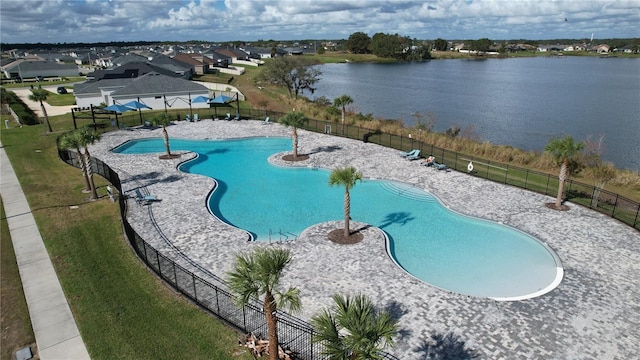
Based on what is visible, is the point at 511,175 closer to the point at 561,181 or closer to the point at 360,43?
the point at 561,181

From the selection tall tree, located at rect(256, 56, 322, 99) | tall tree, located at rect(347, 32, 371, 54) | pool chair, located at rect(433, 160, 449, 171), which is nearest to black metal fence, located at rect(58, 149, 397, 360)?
pool chair, located at rect(433, 160, 449, 171)

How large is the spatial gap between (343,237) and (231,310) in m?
7.01

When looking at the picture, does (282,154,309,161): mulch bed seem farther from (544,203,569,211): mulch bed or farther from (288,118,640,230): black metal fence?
(544,203,569,211): mulch bed

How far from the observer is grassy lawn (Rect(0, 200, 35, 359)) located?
1205 centimetres

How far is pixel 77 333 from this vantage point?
1249cm

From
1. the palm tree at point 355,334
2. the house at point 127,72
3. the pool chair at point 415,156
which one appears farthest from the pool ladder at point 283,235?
the house at point 127,72

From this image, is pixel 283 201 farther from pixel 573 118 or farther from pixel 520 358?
pixel 573 118

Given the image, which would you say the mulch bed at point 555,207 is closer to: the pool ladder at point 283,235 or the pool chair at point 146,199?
the pool ladder at point 283,235

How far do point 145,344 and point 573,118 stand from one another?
60.9m

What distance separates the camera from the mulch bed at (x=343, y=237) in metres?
18.6

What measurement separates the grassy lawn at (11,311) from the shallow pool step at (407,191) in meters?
19.5

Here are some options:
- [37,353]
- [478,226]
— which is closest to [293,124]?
[478,226]

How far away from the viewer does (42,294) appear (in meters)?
14.5

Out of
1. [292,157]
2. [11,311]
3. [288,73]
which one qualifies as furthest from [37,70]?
[11,311]
